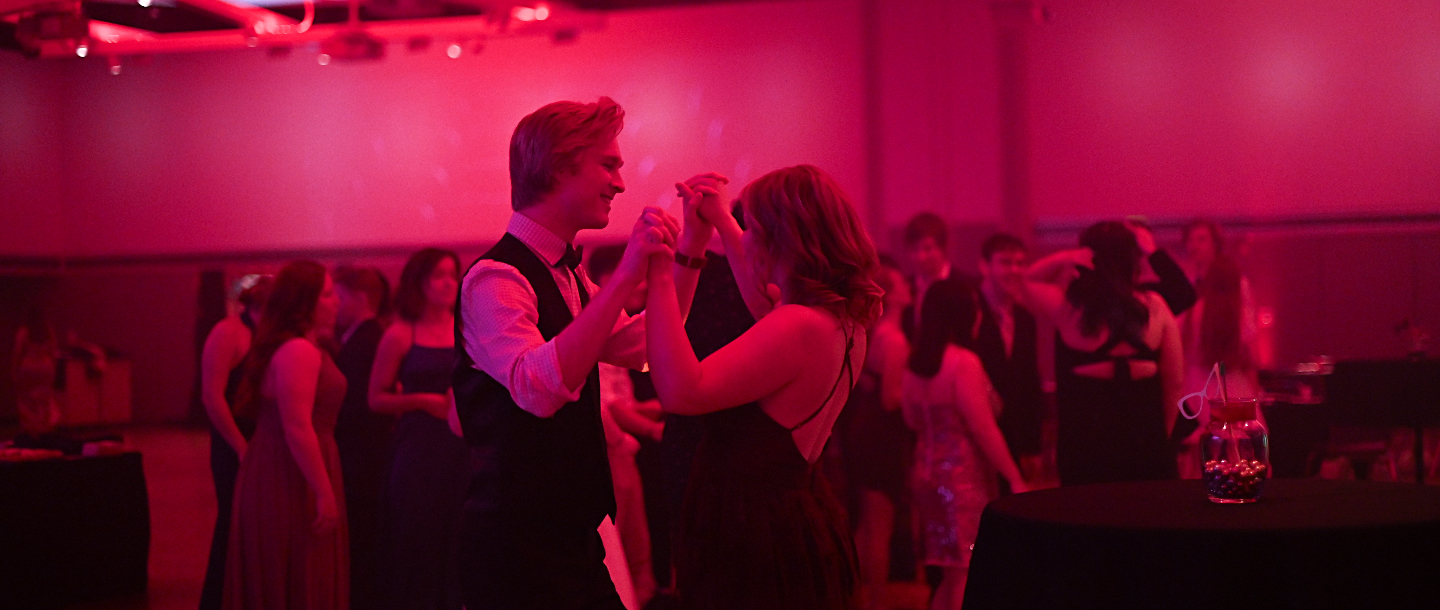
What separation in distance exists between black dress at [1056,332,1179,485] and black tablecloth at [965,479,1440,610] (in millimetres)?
1892

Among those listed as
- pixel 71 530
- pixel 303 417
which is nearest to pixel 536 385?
pixel 303 417

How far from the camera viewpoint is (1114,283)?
4.07 meters

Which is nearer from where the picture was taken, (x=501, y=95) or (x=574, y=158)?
(x=574, y=158)

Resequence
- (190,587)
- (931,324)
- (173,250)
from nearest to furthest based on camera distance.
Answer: (931,324) < (190,587) < (173,250)

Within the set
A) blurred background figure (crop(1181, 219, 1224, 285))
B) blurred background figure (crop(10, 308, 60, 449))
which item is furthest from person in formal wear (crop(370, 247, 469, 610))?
blurred background figure (crop(10, 308, 60, 449))

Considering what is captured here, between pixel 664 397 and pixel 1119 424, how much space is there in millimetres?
2530

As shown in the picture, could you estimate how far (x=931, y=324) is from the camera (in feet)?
13.3

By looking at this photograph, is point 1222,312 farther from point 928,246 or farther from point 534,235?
point 534,235

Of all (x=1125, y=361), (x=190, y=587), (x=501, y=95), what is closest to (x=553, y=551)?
(x=1125, y=361)

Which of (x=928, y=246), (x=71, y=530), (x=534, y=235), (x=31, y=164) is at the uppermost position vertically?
(x=31, y=164)

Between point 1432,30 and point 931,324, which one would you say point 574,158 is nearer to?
point 931,324

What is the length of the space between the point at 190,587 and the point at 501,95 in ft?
25.5

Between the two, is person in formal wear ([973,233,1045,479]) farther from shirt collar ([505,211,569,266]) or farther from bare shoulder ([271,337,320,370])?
shirt collar ([505,211,569,266])

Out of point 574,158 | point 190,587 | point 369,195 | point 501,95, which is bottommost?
point 190,587
